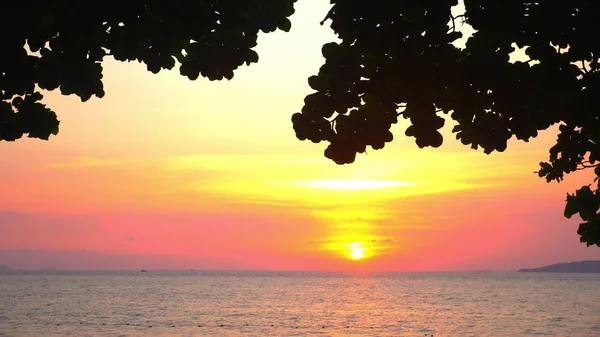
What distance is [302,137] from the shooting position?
22.1 feet

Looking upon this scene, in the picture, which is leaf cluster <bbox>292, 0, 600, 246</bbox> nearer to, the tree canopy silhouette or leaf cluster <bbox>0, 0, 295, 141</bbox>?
the tree canopy silhouette

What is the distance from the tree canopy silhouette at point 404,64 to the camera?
6.34 meters

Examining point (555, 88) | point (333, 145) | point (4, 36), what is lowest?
point (333, 145)

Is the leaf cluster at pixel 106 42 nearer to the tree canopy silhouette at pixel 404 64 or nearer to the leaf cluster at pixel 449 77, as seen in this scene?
the tree canopy silhouette at pixel 404 64

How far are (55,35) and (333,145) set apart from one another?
3006 millimetres

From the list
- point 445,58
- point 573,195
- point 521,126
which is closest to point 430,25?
point 445,58

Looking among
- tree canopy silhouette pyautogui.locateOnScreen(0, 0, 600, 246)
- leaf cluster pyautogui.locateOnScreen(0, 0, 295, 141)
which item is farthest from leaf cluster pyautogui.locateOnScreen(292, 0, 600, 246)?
leaf cluster pyautogui.locateOnScreen(0, 0, 295, 141)

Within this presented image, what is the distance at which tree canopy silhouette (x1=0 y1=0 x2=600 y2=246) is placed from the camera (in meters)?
6.34

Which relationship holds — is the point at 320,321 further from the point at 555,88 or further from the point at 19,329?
the point at 555,88

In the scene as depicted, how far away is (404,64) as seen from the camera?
6559 mm

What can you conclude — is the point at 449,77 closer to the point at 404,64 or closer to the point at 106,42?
the point at 404,64

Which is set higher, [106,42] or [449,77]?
[106,42]

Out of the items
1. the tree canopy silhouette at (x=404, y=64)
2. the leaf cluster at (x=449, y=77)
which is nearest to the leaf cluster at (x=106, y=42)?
the tree canopy silhouette at (x=404, y=64)

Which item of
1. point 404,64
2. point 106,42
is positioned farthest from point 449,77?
point 106,42
